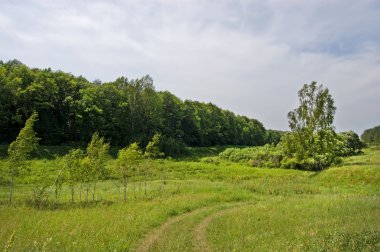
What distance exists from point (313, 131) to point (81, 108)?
1802 inches

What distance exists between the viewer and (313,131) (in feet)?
171

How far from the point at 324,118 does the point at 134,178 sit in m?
29.5

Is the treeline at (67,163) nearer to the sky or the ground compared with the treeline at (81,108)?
nearer to the ground

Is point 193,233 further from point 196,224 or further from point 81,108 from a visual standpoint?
point 81,108

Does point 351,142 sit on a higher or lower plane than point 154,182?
higher

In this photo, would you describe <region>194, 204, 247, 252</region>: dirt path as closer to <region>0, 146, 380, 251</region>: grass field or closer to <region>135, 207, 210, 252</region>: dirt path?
<region>0, 146, 380, 251</region>: grass field

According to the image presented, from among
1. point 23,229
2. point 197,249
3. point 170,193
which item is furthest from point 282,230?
point 170,193

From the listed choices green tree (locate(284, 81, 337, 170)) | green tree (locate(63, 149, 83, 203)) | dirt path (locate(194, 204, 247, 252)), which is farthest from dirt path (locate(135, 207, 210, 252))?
green tree (locate(284, 81, 337, 170))

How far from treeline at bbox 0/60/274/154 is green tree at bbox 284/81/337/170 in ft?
110

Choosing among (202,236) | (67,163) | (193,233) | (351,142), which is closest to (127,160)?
(67,163)

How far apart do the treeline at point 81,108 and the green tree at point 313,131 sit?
33604 millimetres

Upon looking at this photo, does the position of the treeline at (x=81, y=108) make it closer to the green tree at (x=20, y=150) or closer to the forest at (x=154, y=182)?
the forest at (x=154, y=182)

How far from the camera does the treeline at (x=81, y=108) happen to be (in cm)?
6325

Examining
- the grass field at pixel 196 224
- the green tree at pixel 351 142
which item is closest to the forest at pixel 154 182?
the grass field at pixel 196 224
